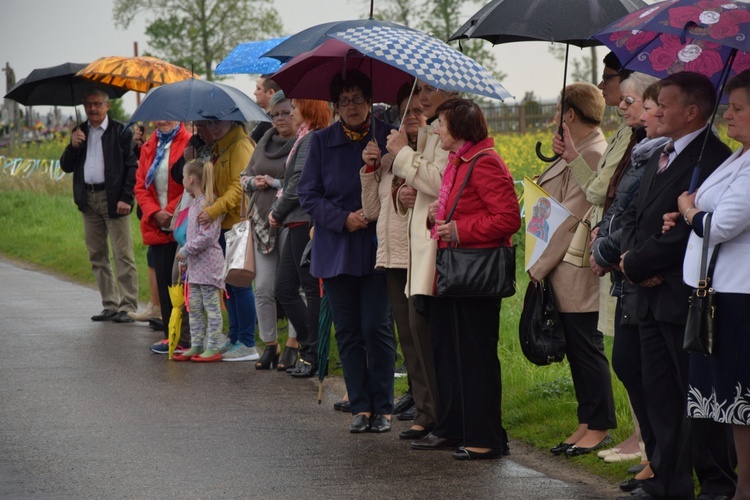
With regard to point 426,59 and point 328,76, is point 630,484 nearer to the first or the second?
point 426,59

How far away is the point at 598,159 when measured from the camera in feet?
21.5

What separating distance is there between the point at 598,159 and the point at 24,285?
33.6 feet

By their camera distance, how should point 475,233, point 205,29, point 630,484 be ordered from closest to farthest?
point 630,484 → point 475,233 → point 205,29

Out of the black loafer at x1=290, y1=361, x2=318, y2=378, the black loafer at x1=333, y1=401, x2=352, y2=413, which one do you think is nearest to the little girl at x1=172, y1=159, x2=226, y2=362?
the black loafer at x1=290, y1=361, x2=318, y2=378

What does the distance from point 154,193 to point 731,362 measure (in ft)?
22.4

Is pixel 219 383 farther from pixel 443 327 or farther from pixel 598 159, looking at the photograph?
pixel 598 159


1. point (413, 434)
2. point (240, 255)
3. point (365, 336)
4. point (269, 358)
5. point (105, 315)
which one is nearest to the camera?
point (413, 434)

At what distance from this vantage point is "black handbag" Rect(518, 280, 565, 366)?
639 cm

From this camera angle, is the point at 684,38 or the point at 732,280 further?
the point at 684,38

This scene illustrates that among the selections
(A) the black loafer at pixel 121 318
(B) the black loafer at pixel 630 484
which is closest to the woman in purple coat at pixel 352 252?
(B) the black loafer at pixel 630 484

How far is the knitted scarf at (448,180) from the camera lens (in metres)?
6.44

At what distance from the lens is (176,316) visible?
9773 mm

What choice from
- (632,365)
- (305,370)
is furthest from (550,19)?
(305,370)

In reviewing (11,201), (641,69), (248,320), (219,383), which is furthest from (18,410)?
(11,201)
